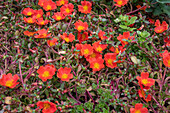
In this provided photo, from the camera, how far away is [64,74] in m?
1.65

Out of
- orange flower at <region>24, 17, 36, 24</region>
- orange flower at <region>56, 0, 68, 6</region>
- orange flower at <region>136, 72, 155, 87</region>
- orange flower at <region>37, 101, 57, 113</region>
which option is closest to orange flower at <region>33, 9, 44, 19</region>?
orange flower at <region>24, 17, 36, 24</region>

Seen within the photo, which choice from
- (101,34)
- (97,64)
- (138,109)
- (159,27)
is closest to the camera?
(138,109)

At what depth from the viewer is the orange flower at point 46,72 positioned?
5.29 ft

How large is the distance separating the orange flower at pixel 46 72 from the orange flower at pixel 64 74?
6 centimetres

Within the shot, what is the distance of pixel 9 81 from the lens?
156 cm

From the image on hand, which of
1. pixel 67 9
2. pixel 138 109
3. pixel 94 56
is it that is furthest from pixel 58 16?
pixel 138 109

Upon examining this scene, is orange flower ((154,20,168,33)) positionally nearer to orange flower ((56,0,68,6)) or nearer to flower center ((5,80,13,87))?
orange flower ((56,0,68,6))

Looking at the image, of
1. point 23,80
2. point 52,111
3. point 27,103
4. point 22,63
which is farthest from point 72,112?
point 22,63

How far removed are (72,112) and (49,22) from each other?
3.87ft

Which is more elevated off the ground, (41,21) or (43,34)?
(41,21)

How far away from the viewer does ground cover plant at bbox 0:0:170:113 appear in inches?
61.7

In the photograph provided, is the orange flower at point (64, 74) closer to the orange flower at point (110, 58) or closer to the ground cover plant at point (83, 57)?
the ground cover plant at point (83, 57)

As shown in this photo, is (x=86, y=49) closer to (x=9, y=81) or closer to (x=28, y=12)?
(x=9, y=81)

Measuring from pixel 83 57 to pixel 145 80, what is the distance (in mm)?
700
